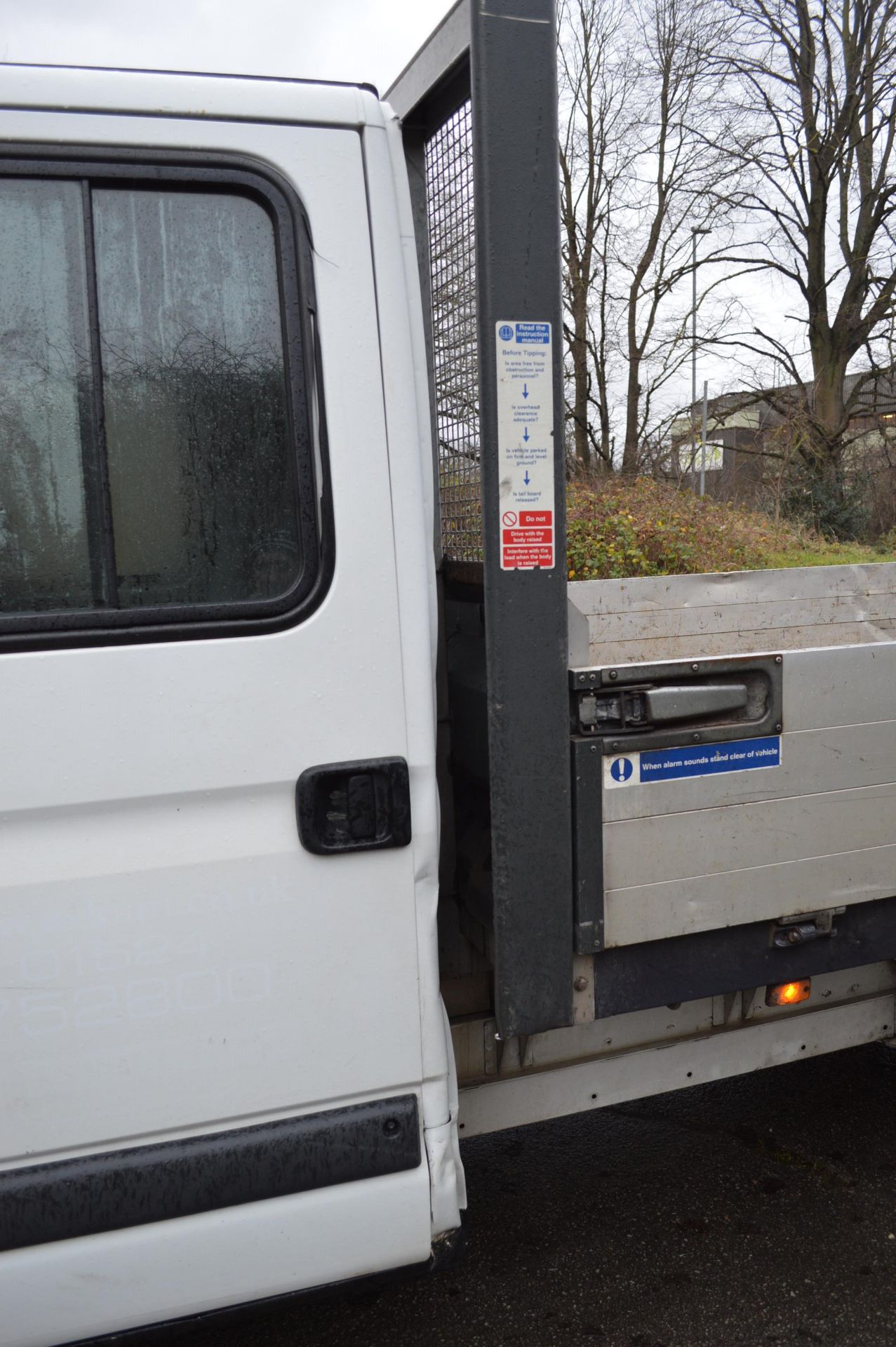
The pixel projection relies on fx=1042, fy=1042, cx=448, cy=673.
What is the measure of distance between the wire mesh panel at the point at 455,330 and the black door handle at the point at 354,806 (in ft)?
1.83

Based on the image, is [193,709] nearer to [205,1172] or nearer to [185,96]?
[205,1172]

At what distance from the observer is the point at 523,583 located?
1844mm

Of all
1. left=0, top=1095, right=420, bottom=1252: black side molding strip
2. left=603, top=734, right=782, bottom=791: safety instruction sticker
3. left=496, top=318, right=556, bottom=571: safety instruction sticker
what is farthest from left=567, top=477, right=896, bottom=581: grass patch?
left=0, top=1095, right=420, bottom=1252: black side molding strip

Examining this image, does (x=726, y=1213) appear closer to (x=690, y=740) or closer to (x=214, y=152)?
(x=690, y=740)

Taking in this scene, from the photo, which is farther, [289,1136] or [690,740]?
[690,740]

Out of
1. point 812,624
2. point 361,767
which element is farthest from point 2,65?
point 812,624

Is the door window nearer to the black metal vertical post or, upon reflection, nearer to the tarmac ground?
the black metal vertical post

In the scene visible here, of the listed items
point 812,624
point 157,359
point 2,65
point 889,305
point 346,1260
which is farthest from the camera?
point 889,305

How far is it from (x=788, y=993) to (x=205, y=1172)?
139cm

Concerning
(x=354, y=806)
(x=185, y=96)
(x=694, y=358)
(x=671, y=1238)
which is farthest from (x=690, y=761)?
(x=694, y=358)

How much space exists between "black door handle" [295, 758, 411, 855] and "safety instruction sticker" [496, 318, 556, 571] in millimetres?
424

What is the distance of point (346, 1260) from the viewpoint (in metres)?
1.80

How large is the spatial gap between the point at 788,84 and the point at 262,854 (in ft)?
59.1

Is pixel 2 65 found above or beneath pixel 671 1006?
above
